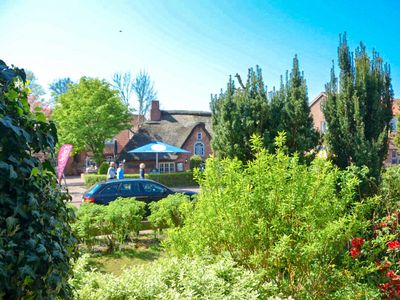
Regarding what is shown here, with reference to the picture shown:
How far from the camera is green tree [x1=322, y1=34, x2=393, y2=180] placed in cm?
862

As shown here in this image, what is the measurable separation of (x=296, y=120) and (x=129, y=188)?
6117mm

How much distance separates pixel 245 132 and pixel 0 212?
8.24 metres

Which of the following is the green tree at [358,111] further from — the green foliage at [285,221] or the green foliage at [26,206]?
the green foliage at [26,206]

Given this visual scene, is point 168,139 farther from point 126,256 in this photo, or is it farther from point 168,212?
point 126,256

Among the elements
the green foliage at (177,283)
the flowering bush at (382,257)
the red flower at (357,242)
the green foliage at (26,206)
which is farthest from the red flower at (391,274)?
the green foliage at (26,206)

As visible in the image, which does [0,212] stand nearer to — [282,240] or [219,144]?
[282,240]

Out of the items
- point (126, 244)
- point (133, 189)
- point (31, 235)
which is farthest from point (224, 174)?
point (133, 189)

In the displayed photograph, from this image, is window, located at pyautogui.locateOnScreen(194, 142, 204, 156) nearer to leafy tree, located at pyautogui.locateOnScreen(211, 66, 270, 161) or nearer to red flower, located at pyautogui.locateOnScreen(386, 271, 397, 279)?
leafy tree, located at pyautogui.locateOnScreen(211, 66, 270, 161)

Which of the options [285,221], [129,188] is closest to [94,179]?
[129,188]

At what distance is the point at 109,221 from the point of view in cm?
909

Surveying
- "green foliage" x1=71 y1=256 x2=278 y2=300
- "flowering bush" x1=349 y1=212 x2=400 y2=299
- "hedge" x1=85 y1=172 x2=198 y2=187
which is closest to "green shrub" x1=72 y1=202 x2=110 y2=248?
"green foliage" x1=71 y1=256 x2=278 y2=300

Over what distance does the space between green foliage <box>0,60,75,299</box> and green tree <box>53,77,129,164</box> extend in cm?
2984

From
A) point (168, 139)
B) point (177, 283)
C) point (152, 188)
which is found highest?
point (168, 139)

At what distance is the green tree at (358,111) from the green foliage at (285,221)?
12.8ft
